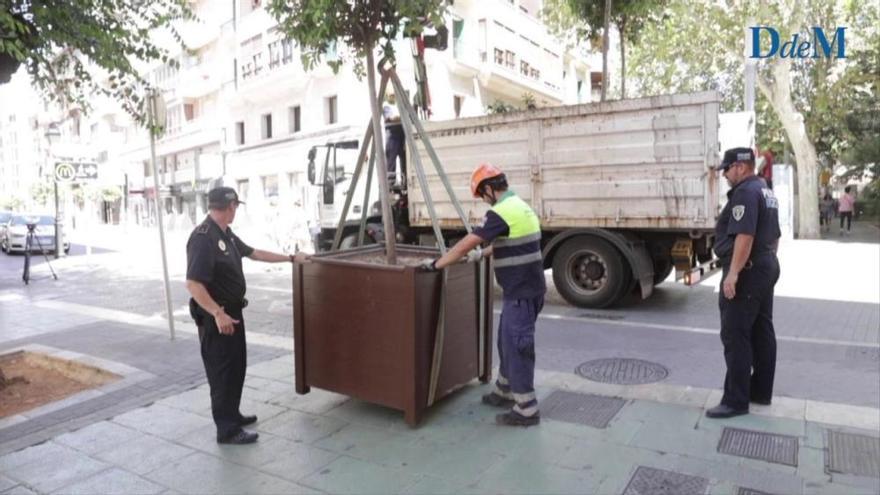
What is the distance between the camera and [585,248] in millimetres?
8547

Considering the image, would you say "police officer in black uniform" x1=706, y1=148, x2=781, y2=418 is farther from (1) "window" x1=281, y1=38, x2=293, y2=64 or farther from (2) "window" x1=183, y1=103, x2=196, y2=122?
(2) "window" x1=183, y1=103, x2=196, y2=122

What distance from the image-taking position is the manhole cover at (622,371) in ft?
17.4

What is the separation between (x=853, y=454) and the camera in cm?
369

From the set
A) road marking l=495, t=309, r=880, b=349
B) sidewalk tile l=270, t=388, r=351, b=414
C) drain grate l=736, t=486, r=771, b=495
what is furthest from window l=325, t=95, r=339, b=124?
drain grate l=736, t=486, r=771, b=495

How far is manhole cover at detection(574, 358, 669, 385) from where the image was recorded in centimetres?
530

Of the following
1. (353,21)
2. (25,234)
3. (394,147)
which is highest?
(353,21)

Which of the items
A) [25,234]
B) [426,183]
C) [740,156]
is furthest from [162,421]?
[25,234]

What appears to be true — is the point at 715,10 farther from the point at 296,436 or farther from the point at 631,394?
the point at 296,436

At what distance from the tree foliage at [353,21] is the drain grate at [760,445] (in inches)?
122

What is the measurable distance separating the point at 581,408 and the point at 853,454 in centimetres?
163

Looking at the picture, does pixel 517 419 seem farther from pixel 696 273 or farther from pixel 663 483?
pixel 696 273

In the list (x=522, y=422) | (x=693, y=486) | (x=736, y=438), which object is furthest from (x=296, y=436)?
(x=736, y=438)

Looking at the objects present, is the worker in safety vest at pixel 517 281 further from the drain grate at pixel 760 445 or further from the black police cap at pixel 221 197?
the black police cap at pixel 221 197

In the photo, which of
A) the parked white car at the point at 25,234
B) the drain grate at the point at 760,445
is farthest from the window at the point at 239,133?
the drain grate at the point at 760,445
